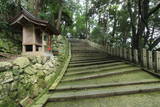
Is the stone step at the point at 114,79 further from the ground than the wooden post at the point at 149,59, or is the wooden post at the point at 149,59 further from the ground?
the wooden post at the point at 149,59

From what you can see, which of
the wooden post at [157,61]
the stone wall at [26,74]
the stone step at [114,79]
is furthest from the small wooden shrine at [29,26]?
the wooden post at [157,61]

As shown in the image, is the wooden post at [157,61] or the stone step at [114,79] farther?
the wooden post at [157,61]

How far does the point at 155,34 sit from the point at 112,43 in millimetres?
5468

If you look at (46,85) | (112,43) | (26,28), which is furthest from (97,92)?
(112,43)

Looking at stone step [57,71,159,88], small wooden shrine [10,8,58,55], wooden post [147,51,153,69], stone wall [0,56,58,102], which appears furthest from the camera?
wooden post [147,51,153,69]

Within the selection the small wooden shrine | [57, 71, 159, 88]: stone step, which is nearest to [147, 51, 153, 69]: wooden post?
[57, 71, 159, 88]: stone step

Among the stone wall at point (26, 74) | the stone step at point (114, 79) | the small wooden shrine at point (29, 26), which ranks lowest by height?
the stone step at point (114, 79)

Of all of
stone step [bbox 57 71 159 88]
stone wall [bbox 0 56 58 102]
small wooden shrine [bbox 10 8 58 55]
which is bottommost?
stone step [bbox 57 71 159 88]

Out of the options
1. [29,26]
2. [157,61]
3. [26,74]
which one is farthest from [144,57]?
→ [29,26]

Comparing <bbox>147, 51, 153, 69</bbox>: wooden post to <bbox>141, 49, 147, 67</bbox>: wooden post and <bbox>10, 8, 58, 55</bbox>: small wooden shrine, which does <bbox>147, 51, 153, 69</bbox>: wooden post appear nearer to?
<bbox>141, 49, 147, 67</bbox>: wooden post

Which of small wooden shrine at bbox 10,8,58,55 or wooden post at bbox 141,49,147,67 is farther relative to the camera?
wooden post at bbox 141,49,147,67

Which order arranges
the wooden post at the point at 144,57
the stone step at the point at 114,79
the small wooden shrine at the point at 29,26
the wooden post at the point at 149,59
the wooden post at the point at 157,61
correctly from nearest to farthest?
the stone step at the point at 114,79, the small wooden shrine at the point at 29,26, the wooden post at the point at 157,61, the wooden post at the point at 149,59, the wooden post at the point at 144,57

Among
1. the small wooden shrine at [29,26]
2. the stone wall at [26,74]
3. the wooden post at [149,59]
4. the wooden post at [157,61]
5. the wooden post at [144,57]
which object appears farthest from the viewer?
the wooden post at [144,57]

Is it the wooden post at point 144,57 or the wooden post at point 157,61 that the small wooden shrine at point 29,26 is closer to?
the wooden post at point 144,57
